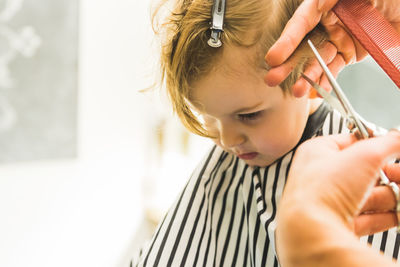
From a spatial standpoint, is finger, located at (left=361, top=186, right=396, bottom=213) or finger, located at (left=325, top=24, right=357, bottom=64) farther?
finger, located at (left=325, top=24, right=357, bottom=64)

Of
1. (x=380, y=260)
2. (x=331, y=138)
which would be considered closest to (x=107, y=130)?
→ (x=331, y=138)

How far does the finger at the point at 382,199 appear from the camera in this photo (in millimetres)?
398

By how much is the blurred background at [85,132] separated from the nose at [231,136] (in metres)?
0.69

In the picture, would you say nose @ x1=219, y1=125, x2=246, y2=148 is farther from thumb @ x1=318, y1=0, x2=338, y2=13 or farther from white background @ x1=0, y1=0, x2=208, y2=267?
white background @ x1=0, y1=0, x2=208, y2=267

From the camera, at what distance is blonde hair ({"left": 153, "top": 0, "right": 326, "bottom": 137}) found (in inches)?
25.3

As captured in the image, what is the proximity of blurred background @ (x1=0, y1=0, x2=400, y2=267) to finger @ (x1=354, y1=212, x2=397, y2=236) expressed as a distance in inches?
40.2

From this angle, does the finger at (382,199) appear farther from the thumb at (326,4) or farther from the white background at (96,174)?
the white background at (96,174)

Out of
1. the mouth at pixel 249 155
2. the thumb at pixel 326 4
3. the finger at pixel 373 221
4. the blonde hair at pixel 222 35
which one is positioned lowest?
the mouth at pixel 249 155

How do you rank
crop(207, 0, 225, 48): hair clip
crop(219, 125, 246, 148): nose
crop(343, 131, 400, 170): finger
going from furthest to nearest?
crop(219, 125, 246, 148): nose
crop(207, 0, 225, 48): hair clip
crop(343, 131, 400, 170): finger

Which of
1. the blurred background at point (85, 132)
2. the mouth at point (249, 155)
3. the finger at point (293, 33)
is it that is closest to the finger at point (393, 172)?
the finger at point (293, 33)

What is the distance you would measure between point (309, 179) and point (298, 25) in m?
0.29

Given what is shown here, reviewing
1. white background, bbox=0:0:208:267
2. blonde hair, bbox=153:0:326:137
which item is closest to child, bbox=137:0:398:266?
blonde hair, bbox=153:0:326:137

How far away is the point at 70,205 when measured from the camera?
1789 mm

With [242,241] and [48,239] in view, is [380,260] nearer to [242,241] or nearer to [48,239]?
[242,241]
